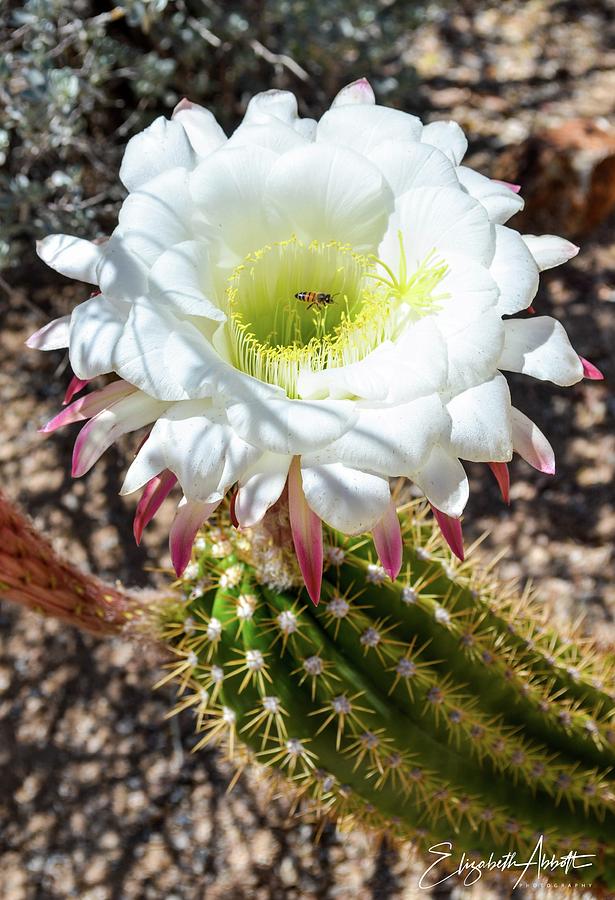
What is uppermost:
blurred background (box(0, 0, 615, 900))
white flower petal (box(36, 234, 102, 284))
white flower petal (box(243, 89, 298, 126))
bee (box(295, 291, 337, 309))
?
white flower petal (box(243, 89, 298, 126))

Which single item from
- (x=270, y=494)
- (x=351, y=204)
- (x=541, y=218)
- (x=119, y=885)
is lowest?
(x=119, y=885)

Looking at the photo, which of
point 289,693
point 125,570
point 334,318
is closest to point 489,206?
point 334,318

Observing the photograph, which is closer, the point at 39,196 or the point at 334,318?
the point at 334,318

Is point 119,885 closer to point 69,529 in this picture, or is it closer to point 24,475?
point 69,529

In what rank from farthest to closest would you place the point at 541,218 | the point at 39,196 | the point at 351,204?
the point at 541,218, the point at 39,196, the point at 351,204

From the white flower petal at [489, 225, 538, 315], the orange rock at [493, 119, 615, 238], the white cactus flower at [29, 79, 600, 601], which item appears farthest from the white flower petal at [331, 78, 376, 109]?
the orange rock at [493, 119, 615, 238]

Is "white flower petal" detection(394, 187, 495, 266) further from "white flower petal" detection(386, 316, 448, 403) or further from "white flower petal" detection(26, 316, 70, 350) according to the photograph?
"white flower petal" detection(26, 316, 70, 350)
